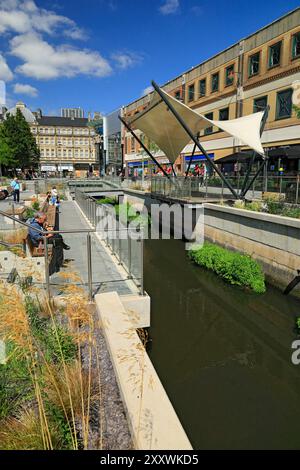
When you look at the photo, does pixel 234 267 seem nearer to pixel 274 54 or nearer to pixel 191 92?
pixel 274 54

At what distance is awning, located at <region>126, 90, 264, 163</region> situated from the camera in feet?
52.3

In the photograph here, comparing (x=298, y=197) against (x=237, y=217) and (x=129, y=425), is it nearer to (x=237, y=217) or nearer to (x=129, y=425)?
(x=237, y=217)

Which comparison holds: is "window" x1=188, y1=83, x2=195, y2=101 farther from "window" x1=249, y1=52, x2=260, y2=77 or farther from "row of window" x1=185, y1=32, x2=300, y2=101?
"window" x1=249, y1=52, x2=260, y2=77

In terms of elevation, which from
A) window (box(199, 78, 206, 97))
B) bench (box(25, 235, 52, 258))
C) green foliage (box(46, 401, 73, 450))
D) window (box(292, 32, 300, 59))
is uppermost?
window (box(199, 78, 206, 97))

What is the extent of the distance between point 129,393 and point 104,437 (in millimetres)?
483

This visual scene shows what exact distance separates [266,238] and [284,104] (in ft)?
55.1

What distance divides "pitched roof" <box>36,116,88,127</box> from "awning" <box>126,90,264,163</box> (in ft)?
287

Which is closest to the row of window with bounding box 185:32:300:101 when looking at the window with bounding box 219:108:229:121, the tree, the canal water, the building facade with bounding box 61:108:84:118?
the window with bounding box 219:108:229:121

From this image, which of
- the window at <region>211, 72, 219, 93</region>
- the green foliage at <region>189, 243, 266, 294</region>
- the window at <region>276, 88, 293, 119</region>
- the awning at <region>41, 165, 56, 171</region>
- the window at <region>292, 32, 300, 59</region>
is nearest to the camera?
the green foliage at <region>189, 243, 266, 294</region>

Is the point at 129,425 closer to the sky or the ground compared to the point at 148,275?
closer to the sky

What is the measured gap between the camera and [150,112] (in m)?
19.3

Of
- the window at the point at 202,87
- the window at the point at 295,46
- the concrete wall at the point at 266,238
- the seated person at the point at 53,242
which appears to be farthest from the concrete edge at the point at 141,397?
the window at the point at 202,87

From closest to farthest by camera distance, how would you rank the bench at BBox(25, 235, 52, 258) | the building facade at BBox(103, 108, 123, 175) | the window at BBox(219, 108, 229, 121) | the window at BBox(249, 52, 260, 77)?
the bench at BBox(25, 235, 52, 258) < the window at BBox(249, 52, 260, 77) < the window at BBox(219, 108, 229, 121) < the building facade at BBox(103, 108, 123, 175)
